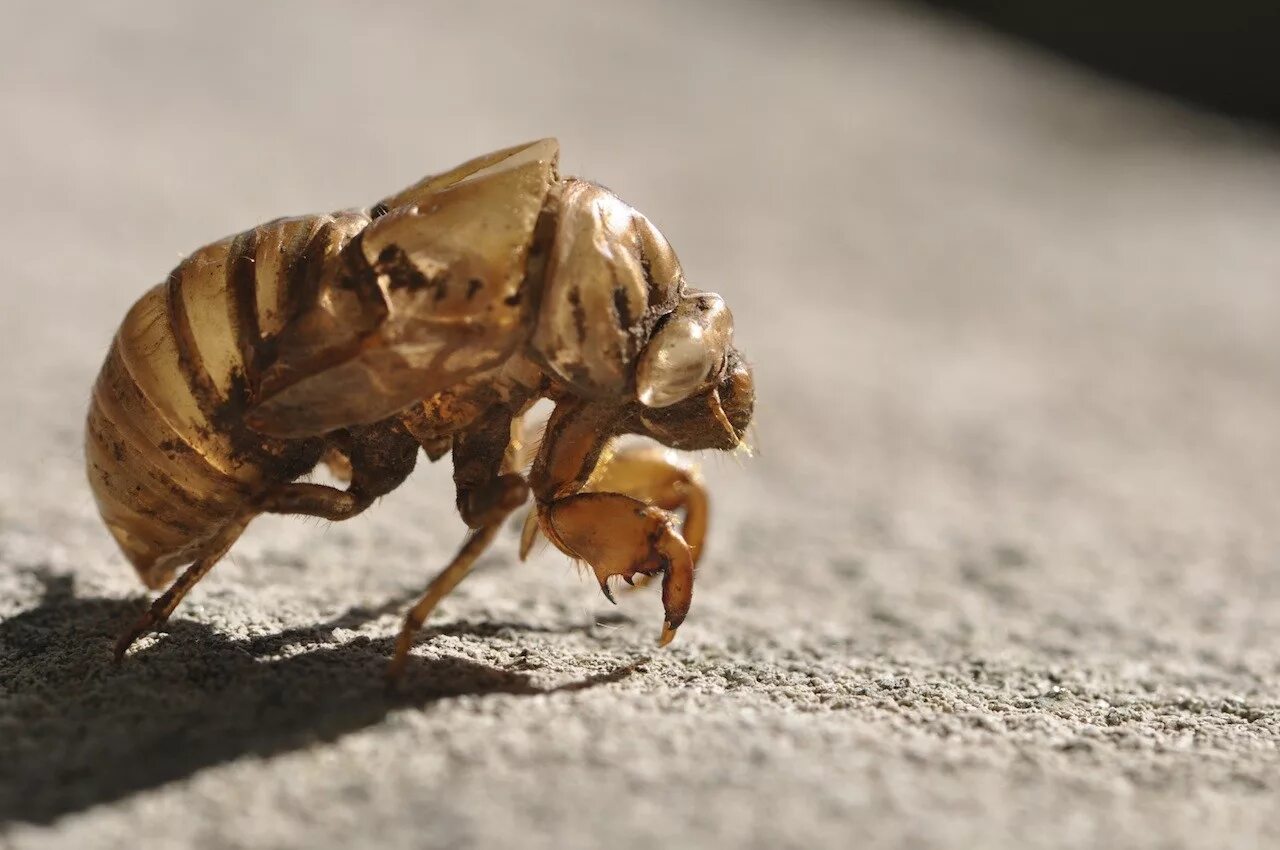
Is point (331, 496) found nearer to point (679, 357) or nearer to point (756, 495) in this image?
point (679, 357)

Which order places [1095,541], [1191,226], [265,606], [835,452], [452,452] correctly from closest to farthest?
[452,452]
[265,606]
[1095,541]
[835,452]
[1191,226]

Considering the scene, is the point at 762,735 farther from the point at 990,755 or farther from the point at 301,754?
the point at 301,754

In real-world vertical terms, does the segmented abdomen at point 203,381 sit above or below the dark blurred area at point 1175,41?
below

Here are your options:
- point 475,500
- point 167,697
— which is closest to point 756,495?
point 475,500

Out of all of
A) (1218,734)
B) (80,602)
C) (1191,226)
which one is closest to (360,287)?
(80,602)

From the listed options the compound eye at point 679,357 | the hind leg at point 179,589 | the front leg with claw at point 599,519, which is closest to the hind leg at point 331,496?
the hind leg at point 179,589

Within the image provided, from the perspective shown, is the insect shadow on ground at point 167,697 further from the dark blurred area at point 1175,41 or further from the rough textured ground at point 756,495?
the dark blurred area at point 1175,41

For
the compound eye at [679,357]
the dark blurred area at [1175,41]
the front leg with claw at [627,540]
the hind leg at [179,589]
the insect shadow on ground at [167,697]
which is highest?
the dark blurred area at [1175,41]
